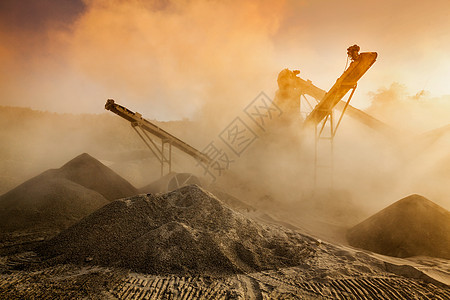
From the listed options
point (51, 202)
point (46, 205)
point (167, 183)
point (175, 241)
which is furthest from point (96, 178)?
point (175, 241)

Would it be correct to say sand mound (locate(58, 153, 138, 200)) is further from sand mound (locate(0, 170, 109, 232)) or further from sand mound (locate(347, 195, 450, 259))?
sand mound (locate(347, 195, 450, 259))

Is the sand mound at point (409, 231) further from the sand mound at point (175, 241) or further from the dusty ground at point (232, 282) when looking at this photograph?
the sand mound at point (175, 241)

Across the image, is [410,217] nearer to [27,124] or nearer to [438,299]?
[438,299]

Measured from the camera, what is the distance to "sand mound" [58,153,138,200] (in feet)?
25.4

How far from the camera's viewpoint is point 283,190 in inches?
431

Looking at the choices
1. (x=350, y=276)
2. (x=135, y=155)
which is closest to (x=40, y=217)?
(x=350, y=276)

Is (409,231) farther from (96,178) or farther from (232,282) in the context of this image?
(96,178)

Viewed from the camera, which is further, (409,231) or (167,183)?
(167,183)

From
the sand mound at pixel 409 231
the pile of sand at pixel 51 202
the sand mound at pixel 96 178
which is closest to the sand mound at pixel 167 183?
the sand mound at pixel 96 178

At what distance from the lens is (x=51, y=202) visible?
567 centimetres

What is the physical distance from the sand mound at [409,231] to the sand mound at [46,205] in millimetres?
7473

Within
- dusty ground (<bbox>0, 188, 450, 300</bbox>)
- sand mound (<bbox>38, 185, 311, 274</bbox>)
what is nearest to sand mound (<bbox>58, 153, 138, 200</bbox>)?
sand mound (<bbox>38, 185, 311, 274</bbox>)

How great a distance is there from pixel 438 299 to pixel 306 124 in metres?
9.68

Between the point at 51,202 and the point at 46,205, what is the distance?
127 millimetres
